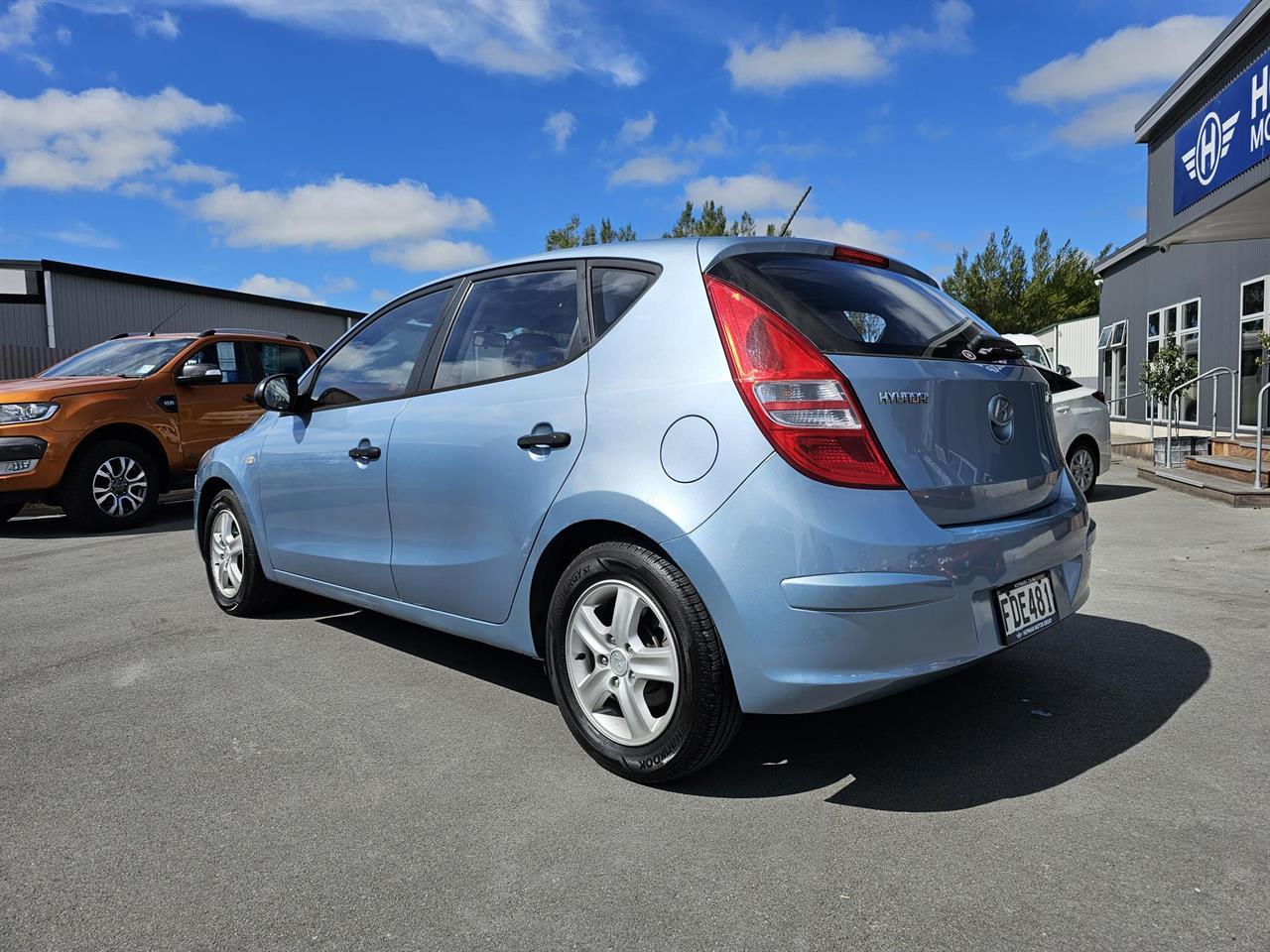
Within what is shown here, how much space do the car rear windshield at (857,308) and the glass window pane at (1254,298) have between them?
14.2 metres

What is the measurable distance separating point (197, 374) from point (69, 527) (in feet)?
6.47

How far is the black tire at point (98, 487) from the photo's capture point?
8523mm

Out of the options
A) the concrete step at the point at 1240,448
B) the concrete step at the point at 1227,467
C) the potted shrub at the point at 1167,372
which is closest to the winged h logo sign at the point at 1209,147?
the concrete step at the point at 1240,448

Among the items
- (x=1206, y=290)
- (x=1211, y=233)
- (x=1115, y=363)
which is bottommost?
(x=1115, y=363)

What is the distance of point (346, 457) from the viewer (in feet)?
13.1

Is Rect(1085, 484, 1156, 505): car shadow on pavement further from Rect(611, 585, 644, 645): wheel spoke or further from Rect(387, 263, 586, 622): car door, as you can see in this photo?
Rect(611, 585, 644, 645): wheel spoke

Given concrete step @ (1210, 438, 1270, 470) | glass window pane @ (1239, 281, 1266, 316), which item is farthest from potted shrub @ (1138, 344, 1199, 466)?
concrete step @ (1210, 438, 1270, 470)

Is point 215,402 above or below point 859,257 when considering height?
below

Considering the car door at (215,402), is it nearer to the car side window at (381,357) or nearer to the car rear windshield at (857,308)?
the car side window at (381,357)

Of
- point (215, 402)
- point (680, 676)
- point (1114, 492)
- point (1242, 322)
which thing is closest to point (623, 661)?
point (680, 676)

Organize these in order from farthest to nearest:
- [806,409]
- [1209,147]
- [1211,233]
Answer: [1211,233] < [1209,147] < [806,409]

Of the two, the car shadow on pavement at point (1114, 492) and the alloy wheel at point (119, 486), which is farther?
the car shadow on pavement at point (1114, 492)

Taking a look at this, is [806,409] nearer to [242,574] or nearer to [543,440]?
[543,440]

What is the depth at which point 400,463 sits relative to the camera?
3652mm
